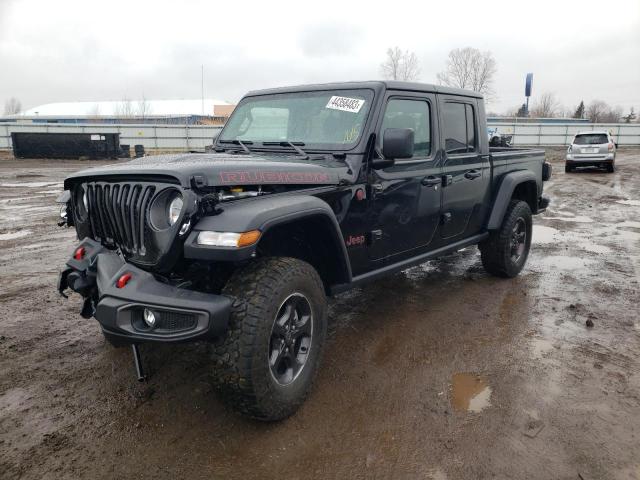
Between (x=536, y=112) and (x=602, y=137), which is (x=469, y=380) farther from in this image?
(x=536, y=112)

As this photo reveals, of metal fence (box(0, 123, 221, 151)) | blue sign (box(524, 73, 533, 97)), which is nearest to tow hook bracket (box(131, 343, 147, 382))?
metal fence (box(0, 123, 221, 151))

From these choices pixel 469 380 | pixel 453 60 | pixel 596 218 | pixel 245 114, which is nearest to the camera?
pixel 469 380

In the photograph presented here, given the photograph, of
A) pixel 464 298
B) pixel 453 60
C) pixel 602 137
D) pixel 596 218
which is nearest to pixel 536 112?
pixel 453 60

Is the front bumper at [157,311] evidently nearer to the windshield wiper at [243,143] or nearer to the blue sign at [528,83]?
the windshield wiper at [243,143]

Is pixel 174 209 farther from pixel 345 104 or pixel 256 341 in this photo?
pixel 345 104

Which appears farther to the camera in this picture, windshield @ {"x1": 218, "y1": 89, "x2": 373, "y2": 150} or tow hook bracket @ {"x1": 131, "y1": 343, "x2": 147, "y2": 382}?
windshield @ {"x1": 218, "y1": 89, "x2": 373, "y2": 150}

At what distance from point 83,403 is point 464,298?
3496 millimetres

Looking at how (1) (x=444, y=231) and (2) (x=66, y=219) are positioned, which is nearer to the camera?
(2) (x=66, y=219)

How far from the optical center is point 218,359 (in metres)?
2.55

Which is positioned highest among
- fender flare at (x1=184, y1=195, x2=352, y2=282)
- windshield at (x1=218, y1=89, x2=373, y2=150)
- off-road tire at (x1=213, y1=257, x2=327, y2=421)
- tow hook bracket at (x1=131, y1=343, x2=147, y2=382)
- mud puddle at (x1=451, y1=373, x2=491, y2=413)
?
windshield at (x1=218, y1=89, x2=373, y2=150)

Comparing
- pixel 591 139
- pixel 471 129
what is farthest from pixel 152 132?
pixel 471 129

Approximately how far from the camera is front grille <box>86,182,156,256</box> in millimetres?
2670

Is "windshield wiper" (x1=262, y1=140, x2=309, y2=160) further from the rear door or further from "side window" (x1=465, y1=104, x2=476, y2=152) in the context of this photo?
"side window" (x1=465, y1=104, x2=476, y2=152)

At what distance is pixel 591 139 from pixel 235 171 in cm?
1958
